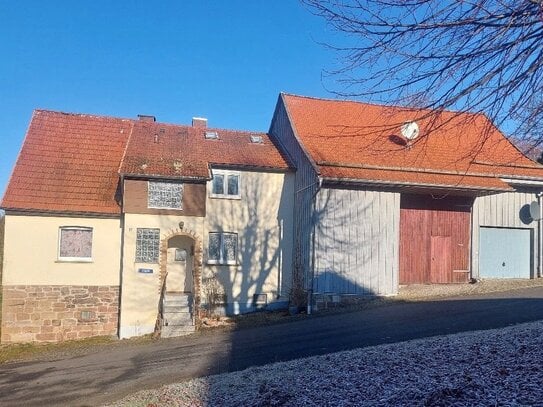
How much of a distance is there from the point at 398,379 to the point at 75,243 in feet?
50.4

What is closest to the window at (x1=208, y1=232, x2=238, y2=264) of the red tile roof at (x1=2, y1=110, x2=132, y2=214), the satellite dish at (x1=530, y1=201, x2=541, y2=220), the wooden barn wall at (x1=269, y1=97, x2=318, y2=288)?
the wooden barn wall at (x1=269, y1=97, x2=318, y2=288)

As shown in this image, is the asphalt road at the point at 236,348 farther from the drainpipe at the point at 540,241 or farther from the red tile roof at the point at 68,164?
the red tile roof at the point at 68,164

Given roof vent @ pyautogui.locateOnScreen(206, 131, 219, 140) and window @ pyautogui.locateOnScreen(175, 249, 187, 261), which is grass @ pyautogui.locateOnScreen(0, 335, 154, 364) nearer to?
window @ pyautogui.locateOnScreen(175, 249, 187, 261)

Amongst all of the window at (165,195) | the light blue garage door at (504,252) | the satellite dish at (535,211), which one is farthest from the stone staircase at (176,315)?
the satellite dish at (535,211)

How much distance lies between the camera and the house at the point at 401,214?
17.9 meters

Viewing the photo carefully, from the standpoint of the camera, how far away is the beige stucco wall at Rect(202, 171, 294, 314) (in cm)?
1998

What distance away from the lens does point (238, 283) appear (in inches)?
788

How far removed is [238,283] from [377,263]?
5.24 m

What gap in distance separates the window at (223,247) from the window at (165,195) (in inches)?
74.1

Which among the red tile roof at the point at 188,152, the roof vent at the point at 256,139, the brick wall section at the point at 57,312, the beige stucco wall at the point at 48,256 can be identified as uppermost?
the roof vent at the point at 256,139

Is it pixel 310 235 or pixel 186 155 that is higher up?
pixel 186 155

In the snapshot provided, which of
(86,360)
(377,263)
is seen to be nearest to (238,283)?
(377,263)

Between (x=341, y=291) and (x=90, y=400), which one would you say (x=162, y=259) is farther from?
(x=90, y=400)

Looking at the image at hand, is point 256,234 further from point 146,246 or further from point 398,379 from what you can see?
point 398,379
